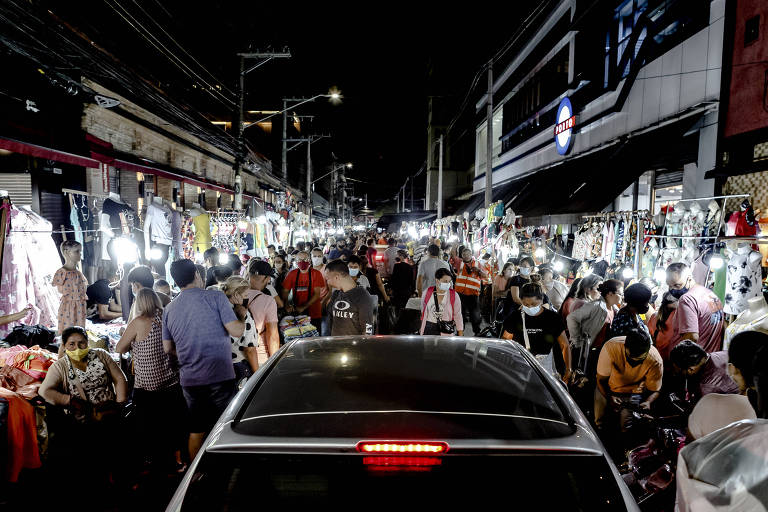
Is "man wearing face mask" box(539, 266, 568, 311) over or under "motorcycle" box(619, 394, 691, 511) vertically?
over

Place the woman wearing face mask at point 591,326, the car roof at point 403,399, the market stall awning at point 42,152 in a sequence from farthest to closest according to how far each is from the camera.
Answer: the woman wearing face mask at point 591,326 < the market stall awning at point 42,152 < the car roof at point 403,399

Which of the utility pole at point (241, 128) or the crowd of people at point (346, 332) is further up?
the utility pole at point (241, 128)

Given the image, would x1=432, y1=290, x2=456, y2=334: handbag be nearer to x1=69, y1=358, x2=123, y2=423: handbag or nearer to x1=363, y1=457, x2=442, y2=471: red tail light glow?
x1=69, y1=358, x2=123, y2=423: handbag

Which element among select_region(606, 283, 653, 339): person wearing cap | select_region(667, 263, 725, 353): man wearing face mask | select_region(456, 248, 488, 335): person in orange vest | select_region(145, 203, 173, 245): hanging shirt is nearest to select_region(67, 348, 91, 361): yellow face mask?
select_region(145, 203, 173, 245): hanging shirt

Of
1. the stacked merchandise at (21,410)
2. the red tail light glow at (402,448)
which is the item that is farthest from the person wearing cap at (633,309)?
the stacked merchandise at (21,410)

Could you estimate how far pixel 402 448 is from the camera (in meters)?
1.79

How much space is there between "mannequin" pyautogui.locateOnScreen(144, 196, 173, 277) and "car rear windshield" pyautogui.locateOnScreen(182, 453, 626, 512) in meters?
8.43

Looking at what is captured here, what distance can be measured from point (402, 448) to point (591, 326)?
5312mm

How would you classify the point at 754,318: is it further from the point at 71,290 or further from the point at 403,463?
the point at 71,290

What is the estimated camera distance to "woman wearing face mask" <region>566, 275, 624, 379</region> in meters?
6.29

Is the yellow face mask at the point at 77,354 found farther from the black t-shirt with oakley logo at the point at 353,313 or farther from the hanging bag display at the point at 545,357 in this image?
the hanging bag display at the point at 545,357

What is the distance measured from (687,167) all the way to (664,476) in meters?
8.78

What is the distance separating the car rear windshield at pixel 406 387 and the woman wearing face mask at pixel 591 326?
3.69 m

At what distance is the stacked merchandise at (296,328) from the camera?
22.2 feet
